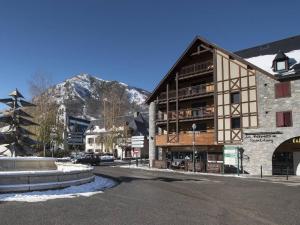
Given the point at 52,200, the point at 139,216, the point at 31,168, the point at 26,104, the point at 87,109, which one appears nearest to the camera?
the point at 139,216

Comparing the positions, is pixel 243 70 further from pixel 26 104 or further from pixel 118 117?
pixel 118 117

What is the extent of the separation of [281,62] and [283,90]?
10.3 feet

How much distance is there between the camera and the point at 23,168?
19.1 meters

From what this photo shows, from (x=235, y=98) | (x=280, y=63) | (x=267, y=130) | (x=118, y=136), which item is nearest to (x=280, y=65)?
(x=280, y=63)

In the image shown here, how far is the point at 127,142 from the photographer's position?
67250 millimetres

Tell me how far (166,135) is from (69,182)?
82.9 ft

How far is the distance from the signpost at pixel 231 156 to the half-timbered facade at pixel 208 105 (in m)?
0.55

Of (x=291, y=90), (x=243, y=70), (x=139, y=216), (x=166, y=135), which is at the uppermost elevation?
(x=243, y=70)

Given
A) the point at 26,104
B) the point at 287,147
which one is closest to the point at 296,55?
the point at 287,147

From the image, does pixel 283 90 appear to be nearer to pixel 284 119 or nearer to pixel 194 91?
pixel 284 119

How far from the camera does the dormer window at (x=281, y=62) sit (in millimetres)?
31625

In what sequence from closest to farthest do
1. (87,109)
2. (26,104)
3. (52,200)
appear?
1. (52,200)
2. (26,104)
3. (87,109)

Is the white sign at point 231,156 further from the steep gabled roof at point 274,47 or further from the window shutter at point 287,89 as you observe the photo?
the steep gabled roof at point 274,47

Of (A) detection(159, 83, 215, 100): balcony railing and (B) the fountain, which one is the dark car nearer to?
(A) detection(159, 83, 215, 100): balcony railing
